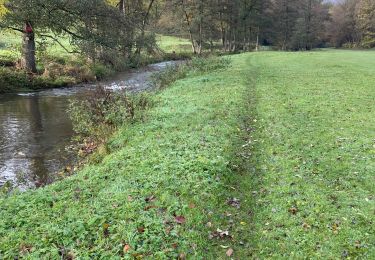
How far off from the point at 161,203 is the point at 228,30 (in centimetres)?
7273

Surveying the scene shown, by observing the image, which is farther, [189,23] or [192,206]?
[189,23]

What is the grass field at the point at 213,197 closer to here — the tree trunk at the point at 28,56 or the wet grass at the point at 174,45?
the tree trunk at the point at 28,56

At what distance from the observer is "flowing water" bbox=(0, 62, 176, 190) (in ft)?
38.2

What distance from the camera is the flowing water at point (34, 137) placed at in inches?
458

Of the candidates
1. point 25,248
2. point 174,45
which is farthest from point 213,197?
point 174,45

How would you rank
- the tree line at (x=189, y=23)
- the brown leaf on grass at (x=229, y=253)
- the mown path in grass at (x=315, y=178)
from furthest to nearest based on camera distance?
the tree line at (x=189, y=23) < the mown path in grass at (x=315, y=178) < the brown leaf on grass at (x=229, y=253)

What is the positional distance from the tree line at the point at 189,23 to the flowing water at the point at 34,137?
3.72m

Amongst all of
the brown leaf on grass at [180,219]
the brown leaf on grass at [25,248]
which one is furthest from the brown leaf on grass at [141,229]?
the brown leaf on grass at [25,248]

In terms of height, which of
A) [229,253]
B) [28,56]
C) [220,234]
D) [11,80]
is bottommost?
[229,253]

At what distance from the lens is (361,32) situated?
95.5m

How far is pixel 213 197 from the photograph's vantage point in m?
8.37

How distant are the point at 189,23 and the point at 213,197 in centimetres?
6187

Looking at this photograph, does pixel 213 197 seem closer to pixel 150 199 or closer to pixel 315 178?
pixel 150 199

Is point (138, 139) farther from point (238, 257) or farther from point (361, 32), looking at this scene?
point (361, 32)
